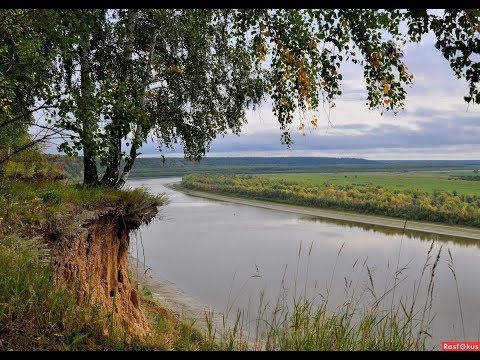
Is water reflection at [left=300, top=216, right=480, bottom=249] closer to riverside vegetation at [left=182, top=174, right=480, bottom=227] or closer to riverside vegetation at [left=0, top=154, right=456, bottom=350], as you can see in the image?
riverside vegetation at [left=182, top=174, right=480, bottom=227]

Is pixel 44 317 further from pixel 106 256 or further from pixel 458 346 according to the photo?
pixel 106 256

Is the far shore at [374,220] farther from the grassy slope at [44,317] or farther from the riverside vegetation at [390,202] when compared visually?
the grassy slope at [44,317]

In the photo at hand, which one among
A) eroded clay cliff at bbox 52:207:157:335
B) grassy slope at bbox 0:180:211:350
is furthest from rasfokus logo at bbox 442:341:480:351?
eroded clay cliff at bbox 52:207:157:335

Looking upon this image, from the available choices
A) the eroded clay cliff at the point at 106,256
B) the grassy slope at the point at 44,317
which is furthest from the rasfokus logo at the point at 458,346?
the eroded clay cliff at the point at 106,256

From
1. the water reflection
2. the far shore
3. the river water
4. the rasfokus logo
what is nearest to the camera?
the rasfokus logo

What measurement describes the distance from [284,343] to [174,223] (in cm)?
3812

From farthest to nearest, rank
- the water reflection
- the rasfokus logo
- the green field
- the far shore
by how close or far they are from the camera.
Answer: the green field, the far shore, the water reflection, the rasfokus logo

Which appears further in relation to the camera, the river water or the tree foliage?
the river water

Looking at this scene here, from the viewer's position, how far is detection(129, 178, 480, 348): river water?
16234 mm

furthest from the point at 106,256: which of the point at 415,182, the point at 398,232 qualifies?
the point at 415,182

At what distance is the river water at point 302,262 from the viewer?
639 inches

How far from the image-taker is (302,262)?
24547mm
